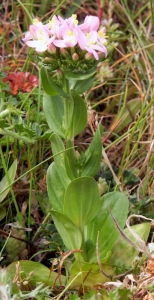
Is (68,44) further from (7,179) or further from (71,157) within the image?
(7,179)

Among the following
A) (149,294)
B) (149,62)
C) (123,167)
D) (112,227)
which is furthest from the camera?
(149,62)

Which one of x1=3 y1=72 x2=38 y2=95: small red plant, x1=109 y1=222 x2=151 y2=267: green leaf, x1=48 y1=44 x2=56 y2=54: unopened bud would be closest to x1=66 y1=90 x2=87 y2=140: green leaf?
x1=48 y1=44 x2=56 y2=54: unopened bud

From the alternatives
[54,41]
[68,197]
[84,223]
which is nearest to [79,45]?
[54,41]

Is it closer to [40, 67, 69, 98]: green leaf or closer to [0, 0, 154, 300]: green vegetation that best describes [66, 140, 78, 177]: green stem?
[0, 0, 154, 300]: green vegetation

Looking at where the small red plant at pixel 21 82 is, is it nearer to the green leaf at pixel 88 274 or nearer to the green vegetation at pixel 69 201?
the green vegetation at pixel 69 201

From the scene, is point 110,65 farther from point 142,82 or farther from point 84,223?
point 84,223

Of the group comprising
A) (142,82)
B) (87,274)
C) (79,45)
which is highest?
(79,45)
